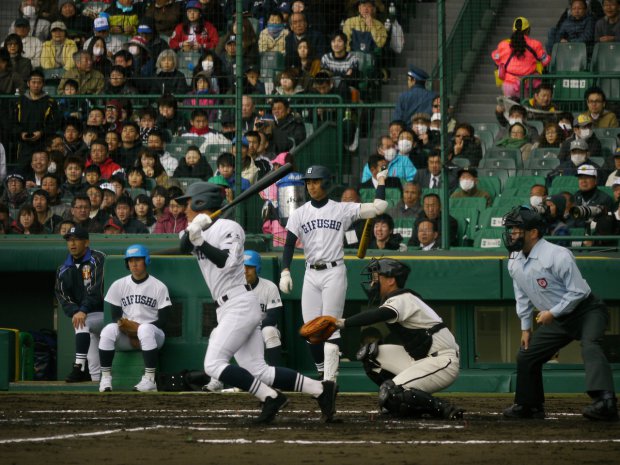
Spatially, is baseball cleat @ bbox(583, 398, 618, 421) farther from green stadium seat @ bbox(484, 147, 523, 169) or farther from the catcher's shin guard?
green stadium seat @ bbox(484, 147, 523, 169)

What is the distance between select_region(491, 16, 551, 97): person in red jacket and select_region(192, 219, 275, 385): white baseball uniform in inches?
290

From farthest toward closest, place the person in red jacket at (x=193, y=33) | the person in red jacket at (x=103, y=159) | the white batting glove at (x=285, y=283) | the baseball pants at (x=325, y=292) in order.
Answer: the person in red jacket at (x=193, y=33)
the person in red jacket at (x=103, y=159)
the baseball pants at (x=325, y=292)
the white batting glove at (x=285, y=283)

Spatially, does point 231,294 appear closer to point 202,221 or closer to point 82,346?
point 202,221

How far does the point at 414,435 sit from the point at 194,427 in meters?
1.35

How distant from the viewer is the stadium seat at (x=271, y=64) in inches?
560

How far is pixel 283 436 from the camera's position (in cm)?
695

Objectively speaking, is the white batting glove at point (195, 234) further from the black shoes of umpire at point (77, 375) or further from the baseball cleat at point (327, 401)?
the black shoes of umpire at point (77, 375)

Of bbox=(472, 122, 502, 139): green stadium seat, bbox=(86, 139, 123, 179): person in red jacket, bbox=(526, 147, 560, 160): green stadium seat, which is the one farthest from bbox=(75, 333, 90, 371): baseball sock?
bbox=(472, 122, 502, 139): green stadium seat

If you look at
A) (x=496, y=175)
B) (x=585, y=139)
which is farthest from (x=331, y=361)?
(x=585, y=139)

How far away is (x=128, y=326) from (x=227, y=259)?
344cm

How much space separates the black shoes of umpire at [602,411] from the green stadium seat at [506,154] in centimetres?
533

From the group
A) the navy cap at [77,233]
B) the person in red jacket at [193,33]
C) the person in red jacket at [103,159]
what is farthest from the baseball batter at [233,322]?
the person in red jacket at [193,33]

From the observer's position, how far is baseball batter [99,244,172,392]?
10812mm

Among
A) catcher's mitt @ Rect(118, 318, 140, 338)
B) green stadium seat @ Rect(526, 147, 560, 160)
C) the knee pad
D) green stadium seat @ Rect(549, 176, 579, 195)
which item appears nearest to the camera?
the knee pad
